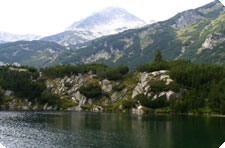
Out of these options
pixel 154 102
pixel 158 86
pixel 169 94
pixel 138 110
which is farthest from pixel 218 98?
pixel 138 110

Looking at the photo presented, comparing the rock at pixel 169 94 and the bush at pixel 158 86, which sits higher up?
the bush at pixel 158 86

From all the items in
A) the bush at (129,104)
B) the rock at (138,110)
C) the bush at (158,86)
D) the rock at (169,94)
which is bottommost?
the rock at (138,110)

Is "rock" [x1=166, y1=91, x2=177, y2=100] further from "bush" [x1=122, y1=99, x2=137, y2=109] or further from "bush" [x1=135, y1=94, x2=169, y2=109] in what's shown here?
"bush" [x1=122, y1=99, x2=137, y2=109]

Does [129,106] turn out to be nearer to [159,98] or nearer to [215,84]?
[159,98]

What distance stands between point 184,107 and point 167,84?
83.6ft

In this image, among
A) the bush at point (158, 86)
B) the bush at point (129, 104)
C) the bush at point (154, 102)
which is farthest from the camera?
the bush at point (129, 104)

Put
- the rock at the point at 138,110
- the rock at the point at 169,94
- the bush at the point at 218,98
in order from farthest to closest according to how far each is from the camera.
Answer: the rock at the point at 169,94 < the rock at the point at 138,110 < the bush at the point at 218,98

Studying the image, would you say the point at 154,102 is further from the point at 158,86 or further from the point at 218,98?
the point at 218,98

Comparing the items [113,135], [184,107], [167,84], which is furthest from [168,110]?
[113,135]

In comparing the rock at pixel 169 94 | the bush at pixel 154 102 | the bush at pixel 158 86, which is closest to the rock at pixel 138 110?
the bush at pixel 154 102

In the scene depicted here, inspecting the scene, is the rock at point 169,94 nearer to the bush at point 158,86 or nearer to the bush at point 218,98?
the bush at point 158,86

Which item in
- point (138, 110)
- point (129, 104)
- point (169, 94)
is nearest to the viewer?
point (169, 94)

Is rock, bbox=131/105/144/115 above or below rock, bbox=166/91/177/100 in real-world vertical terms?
below

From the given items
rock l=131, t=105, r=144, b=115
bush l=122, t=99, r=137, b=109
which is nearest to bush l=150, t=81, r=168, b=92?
rock l=131, t=105, r=144, b=115
